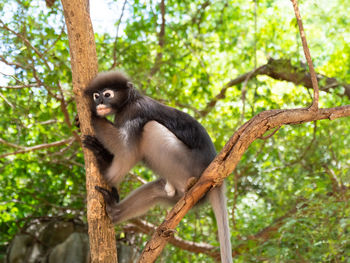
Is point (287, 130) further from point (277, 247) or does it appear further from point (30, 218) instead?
point (30, 218)

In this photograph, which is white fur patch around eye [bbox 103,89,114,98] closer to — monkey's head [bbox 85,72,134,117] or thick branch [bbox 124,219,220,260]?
monkey's head [bbox 85,72,134,117]

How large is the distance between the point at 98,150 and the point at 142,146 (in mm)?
474

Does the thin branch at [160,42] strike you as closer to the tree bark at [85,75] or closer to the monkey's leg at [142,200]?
the monkey's leg at [142,200]

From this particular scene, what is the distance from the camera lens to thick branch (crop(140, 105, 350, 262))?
328 cm

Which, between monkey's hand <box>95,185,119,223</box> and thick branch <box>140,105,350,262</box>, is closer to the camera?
thick branch <box>140,105,350,262</box>

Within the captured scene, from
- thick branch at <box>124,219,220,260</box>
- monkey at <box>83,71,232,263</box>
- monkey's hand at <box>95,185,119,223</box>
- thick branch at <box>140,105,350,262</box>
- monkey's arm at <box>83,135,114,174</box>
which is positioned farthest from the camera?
thick branch at <box>124,219,220,260</box>

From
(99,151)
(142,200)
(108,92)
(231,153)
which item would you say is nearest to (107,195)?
(99,151)

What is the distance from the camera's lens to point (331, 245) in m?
4.83

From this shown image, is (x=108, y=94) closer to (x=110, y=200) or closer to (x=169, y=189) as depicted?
(x=110, y=200)

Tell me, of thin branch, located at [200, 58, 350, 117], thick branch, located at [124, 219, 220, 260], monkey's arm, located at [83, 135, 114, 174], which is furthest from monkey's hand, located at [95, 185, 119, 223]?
thin branch, located at [200, 58, 350, 117]

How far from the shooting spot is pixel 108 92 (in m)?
4.02

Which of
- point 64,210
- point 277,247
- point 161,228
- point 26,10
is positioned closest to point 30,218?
point 64,210

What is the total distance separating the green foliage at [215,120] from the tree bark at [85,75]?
6.07ft

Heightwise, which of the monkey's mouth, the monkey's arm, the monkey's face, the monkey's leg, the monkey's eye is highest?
the monkey's eye
